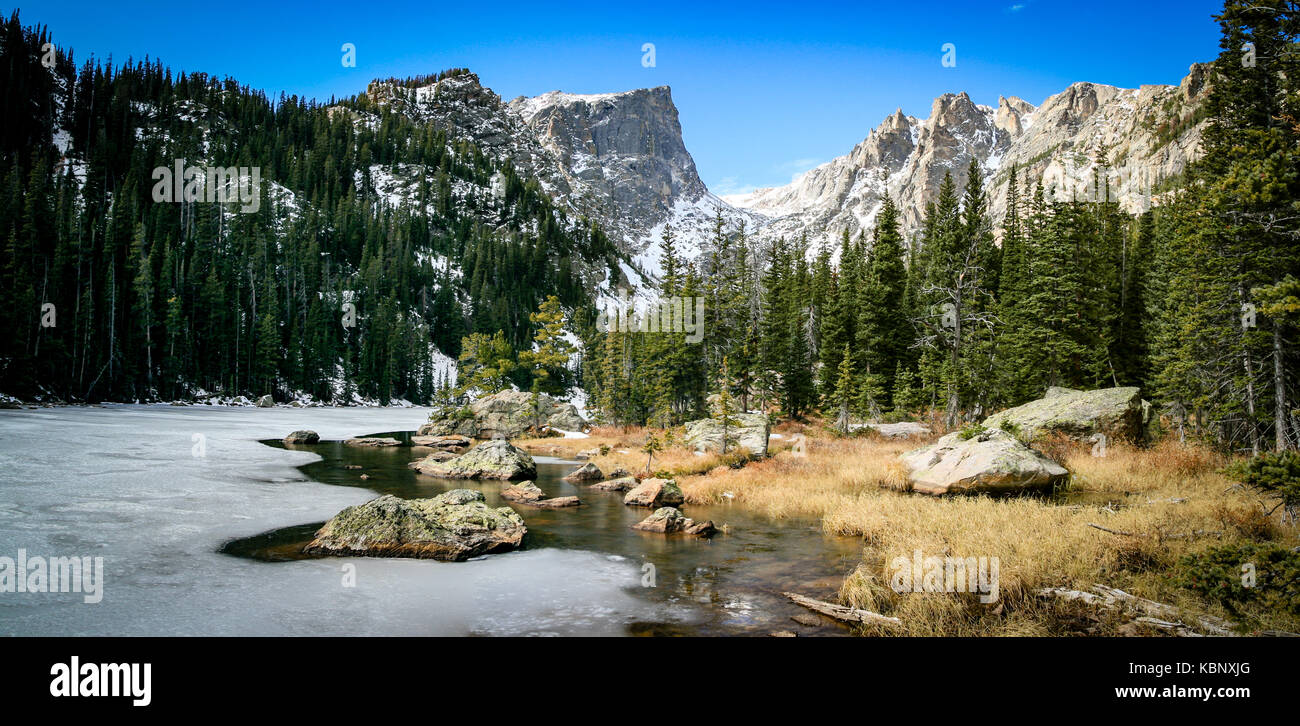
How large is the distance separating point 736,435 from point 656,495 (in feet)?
34.1

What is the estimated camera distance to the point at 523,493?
2131cm

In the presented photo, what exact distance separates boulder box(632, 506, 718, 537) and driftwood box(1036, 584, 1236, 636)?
28.9 feet

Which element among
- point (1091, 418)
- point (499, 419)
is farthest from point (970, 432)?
point (499, 419)

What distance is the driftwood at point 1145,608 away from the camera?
7.52 meters

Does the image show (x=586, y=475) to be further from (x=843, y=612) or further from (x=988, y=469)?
(x=843, y=612)

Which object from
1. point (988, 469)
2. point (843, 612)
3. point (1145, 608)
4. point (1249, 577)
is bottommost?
point (843, 612)

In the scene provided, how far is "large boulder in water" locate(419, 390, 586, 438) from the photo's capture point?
47719 mm

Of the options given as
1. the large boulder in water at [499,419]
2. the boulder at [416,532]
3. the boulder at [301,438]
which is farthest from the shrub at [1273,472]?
the large boulder in water at [499,419]

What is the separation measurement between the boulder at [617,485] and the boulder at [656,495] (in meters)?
2.19

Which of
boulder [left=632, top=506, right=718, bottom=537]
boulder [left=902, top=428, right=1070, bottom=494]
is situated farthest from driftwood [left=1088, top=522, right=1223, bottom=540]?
boulder [left=632, top=506, right=718, bottom=537]

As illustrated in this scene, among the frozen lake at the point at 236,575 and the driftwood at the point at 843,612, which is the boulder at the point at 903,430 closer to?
the frozen lake at the point at 236,575

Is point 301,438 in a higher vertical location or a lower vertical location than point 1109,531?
lower
